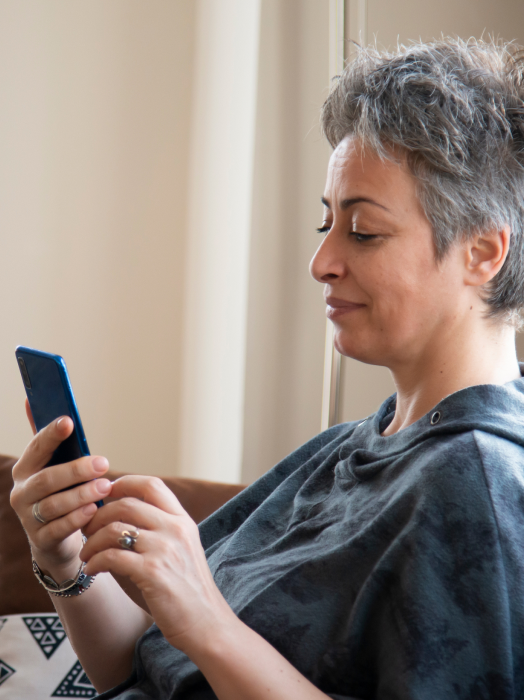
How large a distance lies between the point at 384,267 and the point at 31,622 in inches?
42.0

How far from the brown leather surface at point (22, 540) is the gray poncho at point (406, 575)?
0.51m

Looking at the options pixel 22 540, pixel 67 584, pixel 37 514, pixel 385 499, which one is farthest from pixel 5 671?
pixel 385 499

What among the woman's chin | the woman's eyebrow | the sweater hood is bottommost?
the sweater hood

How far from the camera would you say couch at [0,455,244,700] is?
4.04ft

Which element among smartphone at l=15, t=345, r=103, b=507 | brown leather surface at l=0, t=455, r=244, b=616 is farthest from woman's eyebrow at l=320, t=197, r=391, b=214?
brown leather surface at l=0, t=455, r=244, b=616

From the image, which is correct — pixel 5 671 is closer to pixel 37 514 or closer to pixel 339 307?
pixel 37 514

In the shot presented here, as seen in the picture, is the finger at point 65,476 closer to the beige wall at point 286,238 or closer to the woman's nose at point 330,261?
the woman's nose at point 330,261

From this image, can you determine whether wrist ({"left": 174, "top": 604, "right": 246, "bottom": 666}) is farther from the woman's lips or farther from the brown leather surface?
the brown leather surface

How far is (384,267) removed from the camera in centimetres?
86

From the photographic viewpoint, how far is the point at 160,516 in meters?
0.67

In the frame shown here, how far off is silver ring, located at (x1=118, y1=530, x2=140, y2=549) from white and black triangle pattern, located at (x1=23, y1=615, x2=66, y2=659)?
0.79 metres

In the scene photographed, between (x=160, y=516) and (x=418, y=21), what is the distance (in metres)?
1.77

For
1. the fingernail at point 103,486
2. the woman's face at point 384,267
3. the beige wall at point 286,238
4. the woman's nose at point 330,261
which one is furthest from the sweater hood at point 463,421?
the beige wall at point 286,238

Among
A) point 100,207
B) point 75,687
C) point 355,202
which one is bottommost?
point 75,687
